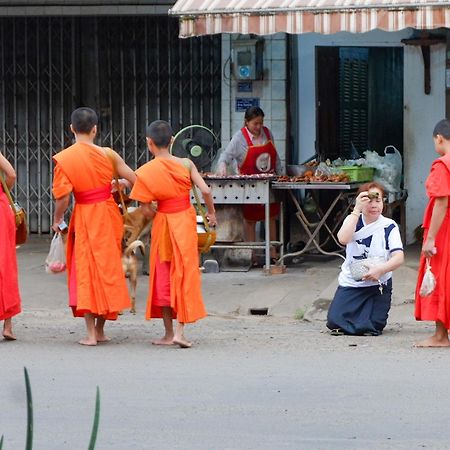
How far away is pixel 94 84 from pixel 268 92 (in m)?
2.11

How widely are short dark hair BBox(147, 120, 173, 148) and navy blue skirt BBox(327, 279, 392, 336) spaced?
69.4 inches

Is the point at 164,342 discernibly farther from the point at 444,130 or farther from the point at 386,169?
the point at 386,169

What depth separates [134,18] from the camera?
13773 mm

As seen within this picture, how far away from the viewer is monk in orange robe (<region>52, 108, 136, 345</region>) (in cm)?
863

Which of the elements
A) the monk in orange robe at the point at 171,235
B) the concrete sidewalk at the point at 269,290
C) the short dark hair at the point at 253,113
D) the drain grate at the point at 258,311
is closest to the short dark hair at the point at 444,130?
the monk in orange robe at the point at 171,235

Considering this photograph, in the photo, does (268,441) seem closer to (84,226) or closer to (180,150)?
(84,226)

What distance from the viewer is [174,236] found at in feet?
28.2

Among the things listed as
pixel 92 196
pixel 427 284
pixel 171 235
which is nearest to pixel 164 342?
pixel 171 235

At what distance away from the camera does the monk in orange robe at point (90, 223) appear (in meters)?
8.63

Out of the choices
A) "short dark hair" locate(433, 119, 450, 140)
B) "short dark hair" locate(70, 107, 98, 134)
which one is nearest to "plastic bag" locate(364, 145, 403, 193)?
"short dark hair" locate(433, 119, 450, 140)

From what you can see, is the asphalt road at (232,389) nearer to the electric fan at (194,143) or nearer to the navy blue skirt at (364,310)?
the navy blue skirt at (364,310)

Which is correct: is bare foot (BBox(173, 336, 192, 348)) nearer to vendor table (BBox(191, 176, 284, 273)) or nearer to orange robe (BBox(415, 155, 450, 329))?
orange robe (BBox(415, 155, 450, 329))

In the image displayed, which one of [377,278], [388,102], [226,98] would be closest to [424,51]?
[388,102]

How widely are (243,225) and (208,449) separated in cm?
686
